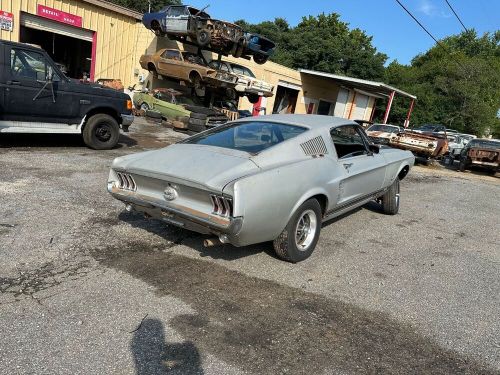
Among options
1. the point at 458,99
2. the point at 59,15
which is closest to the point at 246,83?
the point at 59,15

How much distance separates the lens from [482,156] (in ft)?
52.5

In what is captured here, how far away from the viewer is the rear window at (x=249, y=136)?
4271 mm

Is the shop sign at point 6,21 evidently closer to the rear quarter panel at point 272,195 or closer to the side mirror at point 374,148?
the side mirror at point 374,148

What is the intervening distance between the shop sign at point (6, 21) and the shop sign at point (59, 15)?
935mm

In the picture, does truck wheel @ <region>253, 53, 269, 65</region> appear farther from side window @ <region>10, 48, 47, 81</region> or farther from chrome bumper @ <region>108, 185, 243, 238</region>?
chrome bumper @ <region>108, 185, 243, 238</region>

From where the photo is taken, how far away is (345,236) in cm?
535

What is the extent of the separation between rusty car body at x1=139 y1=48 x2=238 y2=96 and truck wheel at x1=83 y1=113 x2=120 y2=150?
6.89 meters

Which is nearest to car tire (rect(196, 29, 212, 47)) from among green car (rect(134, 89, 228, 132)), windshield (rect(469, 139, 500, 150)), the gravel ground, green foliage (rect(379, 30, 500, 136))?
green car (rect(134, 89, 228, 132))

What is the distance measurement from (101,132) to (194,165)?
19.1 feet

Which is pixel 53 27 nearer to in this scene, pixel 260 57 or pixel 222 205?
pixel 260 57

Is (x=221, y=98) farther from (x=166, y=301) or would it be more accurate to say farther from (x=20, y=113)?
(x=166, y=301)

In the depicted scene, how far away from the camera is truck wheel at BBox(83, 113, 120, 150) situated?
861 centimetres

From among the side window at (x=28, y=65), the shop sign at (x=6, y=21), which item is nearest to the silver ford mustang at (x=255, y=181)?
the side window at (x=28, y=65)

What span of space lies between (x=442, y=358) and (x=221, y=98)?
15779mm
